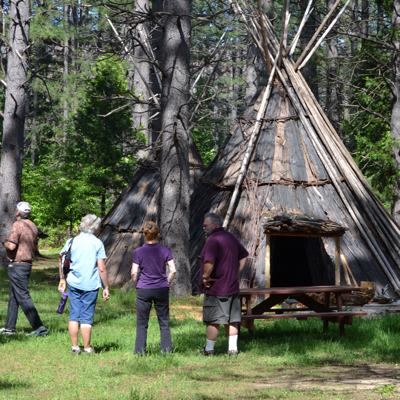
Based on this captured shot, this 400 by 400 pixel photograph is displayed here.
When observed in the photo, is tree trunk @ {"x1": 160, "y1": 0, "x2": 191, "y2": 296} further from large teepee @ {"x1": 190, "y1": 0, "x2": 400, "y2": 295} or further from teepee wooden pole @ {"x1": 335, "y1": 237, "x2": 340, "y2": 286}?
teepee wooden pole @ {"x1": 335, "y1": 237, "x2": 340, "y2": 286}

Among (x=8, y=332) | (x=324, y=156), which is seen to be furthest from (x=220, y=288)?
(x=324, y=156)

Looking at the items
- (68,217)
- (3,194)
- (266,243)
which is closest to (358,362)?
(266,243)

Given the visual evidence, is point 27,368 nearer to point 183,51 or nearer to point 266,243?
point 266,243

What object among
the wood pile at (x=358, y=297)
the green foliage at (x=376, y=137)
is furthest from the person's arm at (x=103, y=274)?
the green foliage at (x=376, y=137)

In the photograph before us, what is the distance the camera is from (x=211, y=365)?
226 inches

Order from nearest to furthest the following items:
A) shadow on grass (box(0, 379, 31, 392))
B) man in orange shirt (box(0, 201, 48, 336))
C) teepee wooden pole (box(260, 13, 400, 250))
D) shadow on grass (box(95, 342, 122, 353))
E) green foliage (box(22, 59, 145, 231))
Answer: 1. shadow on grass (box(0, 379, 31, 392))
2. shadow on grass (box(95, 342, 122, 353))
3. man in orange shirt (box(0, 201, 48, 336))
4. teepee wooden pole (box(260, 13, 400, 250))
5. green foliage (box(22, 59, 145, 231))

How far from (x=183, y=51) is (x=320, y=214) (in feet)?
14.8

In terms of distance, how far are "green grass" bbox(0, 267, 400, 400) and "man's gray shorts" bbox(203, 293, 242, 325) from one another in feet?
1.40

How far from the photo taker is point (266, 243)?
34.1ft

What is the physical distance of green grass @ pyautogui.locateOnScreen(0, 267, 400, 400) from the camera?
15.5 feet

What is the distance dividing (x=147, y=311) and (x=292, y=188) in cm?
645

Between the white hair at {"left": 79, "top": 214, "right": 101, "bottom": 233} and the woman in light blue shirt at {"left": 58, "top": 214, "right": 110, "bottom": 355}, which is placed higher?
the white hair at {"left": 79, "top": 214, "right": 101, "bottom": 233}

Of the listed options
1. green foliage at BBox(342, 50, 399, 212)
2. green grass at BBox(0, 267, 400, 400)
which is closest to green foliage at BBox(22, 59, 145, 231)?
green foliage at BBox(342, 50, 399, 212)

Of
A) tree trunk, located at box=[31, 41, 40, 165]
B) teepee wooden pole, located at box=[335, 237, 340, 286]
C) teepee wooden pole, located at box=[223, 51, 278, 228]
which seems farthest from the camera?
tree trunk, located at box=[31, 41, 40, 165]
